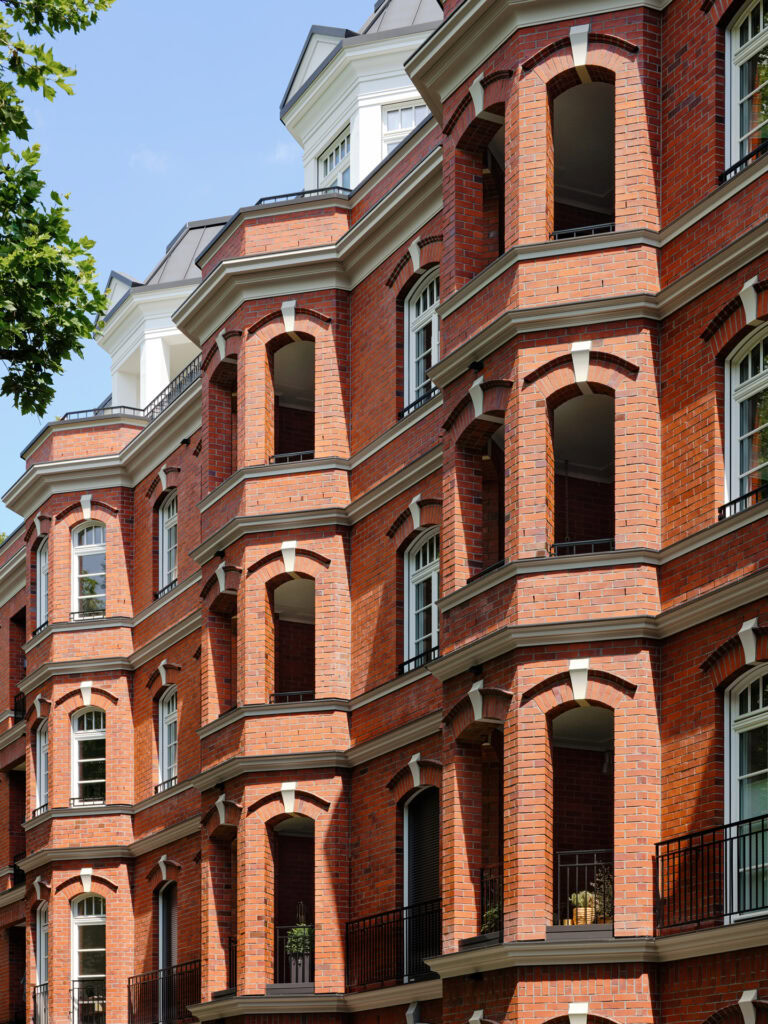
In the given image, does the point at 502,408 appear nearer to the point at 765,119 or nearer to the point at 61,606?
the point at 765,119

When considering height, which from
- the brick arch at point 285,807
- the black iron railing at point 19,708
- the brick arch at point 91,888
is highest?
the black iron railing at point 19,708

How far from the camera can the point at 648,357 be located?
22.1m

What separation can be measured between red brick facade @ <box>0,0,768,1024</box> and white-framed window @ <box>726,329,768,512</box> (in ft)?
0.36

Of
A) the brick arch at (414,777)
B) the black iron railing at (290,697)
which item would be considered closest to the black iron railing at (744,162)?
the brick arch at (414,777)

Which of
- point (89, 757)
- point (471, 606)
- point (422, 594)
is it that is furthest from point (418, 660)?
point (89, 757)

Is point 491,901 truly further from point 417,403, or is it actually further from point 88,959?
point 88,959

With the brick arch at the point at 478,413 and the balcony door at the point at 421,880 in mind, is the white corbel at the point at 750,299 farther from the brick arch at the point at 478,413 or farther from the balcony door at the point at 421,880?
the balcony door at the point at 421,880

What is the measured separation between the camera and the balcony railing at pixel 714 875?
1944 centimetres

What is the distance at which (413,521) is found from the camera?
27641mm

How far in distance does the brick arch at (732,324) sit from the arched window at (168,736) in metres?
17.8

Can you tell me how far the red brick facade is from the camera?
20.7 meters

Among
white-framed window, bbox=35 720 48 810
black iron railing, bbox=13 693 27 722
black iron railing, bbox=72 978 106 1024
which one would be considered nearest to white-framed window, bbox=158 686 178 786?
white-framed window, bbox=35 720 48 810

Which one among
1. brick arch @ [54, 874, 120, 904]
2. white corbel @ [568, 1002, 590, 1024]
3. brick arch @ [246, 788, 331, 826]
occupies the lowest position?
white corbel @ [568, 1002, 590, 1024]

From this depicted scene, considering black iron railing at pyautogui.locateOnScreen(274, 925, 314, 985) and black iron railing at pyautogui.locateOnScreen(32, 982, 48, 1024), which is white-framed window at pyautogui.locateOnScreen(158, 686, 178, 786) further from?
black iron railing at pyautogui.locateOnScreen(274, 925, 314, 985)
